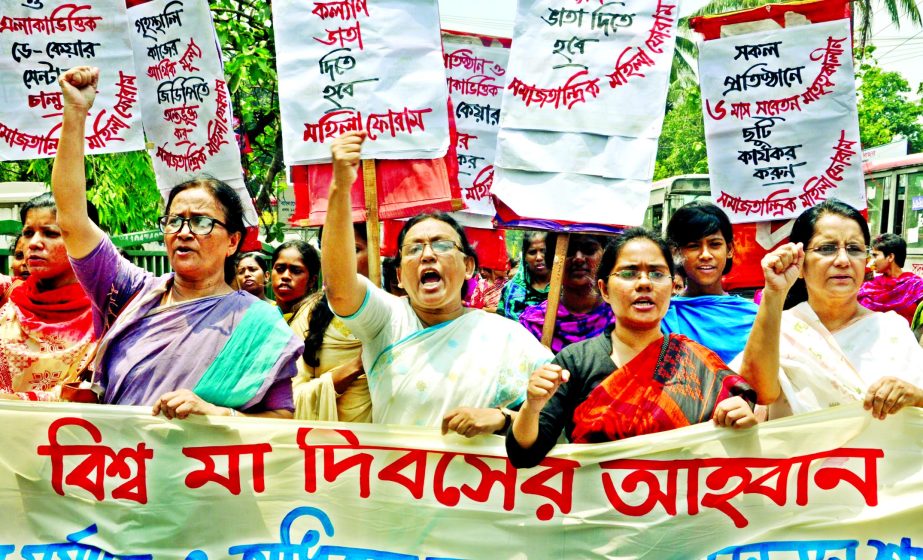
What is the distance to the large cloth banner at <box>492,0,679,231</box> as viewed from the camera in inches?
150

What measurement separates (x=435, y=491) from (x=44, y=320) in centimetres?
175

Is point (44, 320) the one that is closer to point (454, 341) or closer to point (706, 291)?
point (454, 341)

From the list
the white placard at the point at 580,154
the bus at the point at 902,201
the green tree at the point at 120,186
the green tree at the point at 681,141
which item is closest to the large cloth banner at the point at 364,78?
the white placard at the point at 580,154

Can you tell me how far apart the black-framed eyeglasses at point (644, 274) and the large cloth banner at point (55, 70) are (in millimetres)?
2752

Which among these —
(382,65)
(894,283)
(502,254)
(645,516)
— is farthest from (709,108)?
(894,283)

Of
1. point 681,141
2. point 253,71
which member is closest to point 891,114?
point 681,141

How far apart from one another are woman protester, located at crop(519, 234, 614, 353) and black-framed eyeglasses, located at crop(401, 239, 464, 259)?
115cm

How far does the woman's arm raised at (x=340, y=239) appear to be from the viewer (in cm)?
245

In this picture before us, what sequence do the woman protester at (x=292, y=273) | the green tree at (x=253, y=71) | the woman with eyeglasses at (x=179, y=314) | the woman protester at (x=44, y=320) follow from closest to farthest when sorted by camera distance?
the woman with eyeglasses at (x=179, y=314) → the woman protester at (x=44, y=320) → the woman protester at (x=292, y=273) → the green tree at (x=253, y=71)

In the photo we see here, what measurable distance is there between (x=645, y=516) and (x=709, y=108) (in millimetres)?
2524

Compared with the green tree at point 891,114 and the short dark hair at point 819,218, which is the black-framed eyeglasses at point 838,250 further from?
the green tree at point 891,114

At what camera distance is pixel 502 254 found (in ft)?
19.7

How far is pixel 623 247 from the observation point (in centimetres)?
261

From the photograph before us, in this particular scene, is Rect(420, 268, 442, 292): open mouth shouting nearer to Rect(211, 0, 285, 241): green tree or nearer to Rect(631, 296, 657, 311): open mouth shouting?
Rect(631, 296, 657, 311): open mouth shouting
